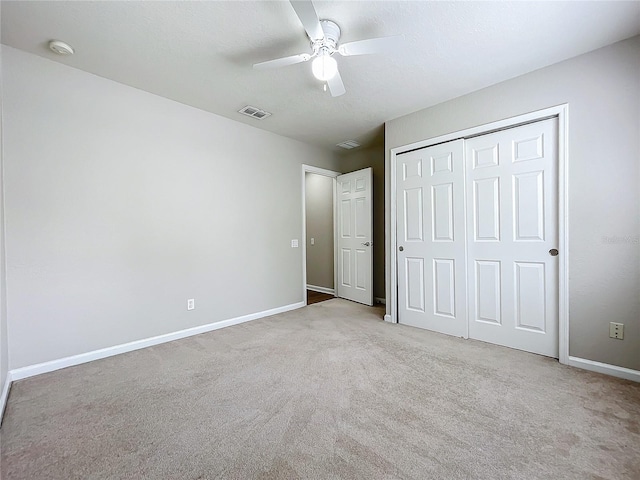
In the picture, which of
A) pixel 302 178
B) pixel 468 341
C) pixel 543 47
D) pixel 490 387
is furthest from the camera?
pixel 302 178

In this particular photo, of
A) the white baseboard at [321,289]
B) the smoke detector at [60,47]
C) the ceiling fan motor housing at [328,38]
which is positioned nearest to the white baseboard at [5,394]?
the smoke detector at [60,47]

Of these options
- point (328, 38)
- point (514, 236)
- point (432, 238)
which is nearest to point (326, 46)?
point (328, 38)

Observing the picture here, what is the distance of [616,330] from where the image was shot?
7.15 feet

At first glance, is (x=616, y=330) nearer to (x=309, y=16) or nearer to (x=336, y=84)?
(x=336, y=84)

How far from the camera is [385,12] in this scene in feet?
6.03

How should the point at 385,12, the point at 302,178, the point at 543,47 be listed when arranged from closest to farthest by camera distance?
the point at 385,12
the point at 543,47
the point at 302,178

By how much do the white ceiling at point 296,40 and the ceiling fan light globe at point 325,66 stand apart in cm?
22

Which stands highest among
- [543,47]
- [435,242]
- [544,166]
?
[543,47]

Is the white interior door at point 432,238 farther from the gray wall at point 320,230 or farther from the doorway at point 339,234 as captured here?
the gray wall at point 320,230

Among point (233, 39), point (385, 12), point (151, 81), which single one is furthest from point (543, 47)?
point (151, 81)

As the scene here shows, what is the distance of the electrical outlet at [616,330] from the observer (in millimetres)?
2158

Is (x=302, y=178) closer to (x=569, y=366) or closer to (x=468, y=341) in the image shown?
(x=468, y=341)

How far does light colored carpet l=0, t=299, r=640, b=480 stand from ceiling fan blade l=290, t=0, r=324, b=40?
7.66 feet

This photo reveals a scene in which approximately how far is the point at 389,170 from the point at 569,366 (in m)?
2.58
